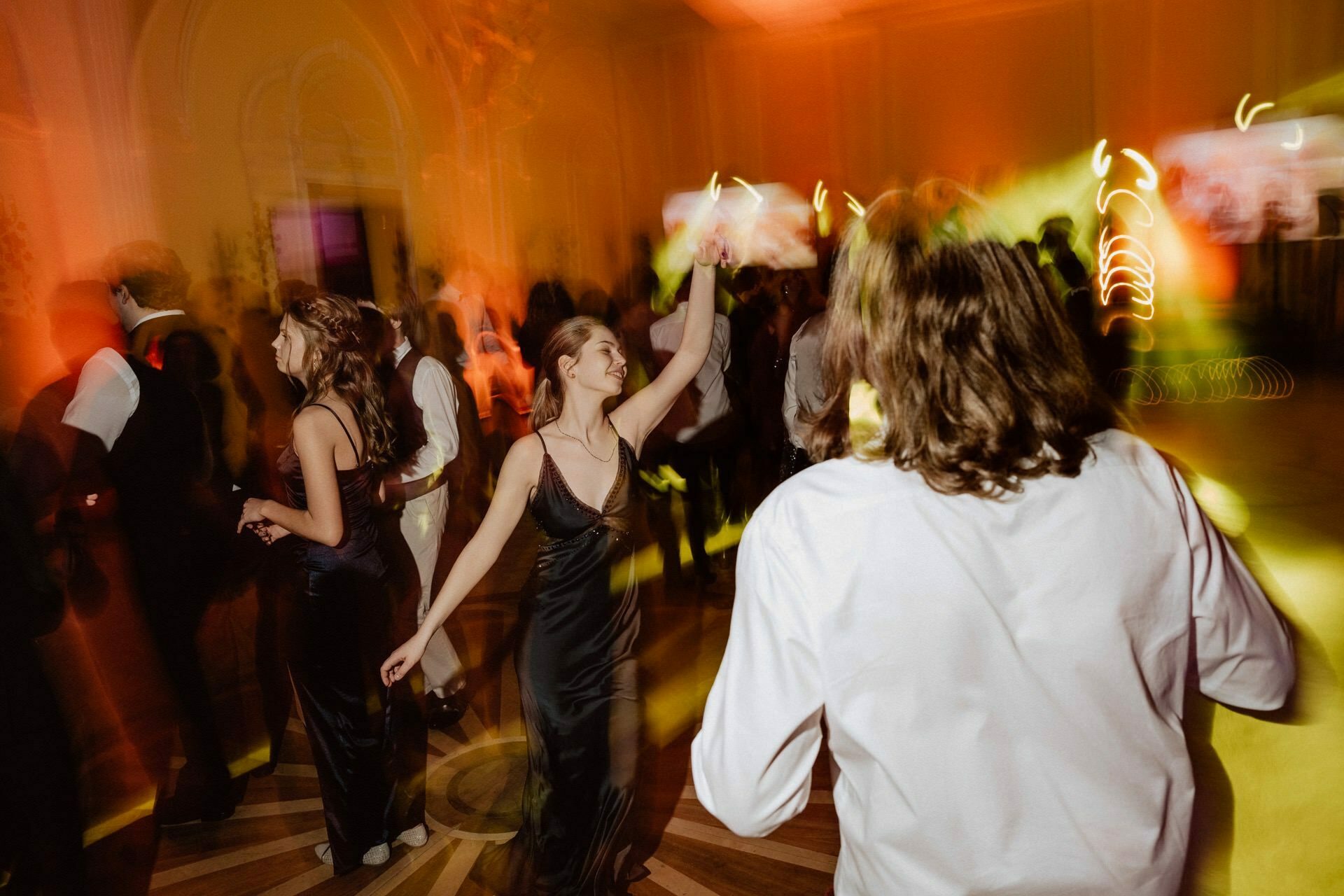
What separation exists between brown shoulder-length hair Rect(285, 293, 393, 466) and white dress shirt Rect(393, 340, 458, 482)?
824mm

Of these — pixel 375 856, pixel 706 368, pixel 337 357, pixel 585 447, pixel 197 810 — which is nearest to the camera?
pixel 585 447

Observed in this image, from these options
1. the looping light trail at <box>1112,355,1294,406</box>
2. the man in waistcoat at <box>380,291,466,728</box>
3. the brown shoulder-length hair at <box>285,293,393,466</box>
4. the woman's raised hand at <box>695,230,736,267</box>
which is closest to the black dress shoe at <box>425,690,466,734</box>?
the man in waistcoat at <box>380,291,466,728</box>

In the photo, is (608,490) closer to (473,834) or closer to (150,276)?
(473,834)

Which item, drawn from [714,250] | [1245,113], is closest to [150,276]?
[714,250]

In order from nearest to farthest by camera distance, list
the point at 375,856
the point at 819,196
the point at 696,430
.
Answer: the point at 375,856 < the point at 696,430 < the point at 819,196

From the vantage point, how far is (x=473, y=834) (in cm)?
250

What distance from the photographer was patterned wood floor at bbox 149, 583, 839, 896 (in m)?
2.29

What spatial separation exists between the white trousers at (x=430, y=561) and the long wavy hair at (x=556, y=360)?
1.23 meters

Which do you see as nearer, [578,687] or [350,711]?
[578,687]

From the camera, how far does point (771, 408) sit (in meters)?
4.86

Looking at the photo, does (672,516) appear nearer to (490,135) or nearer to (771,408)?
(771,408)

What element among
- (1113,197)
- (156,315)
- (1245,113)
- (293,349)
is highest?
(1245,113)

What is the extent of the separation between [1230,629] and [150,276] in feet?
9.82

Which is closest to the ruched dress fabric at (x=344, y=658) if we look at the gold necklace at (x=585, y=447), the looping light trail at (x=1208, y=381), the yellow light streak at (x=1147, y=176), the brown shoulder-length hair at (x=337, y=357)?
the brown shoulder-length hair at (x=337, y=357)
